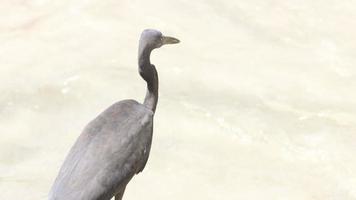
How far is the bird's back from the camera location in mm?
4590

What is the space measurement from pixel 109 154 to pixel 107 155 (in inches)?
0.8

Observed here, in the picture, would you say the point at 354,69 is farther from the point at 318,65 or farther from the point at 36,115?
the point at 36,115

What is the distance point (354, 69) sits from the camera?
25.8 ft

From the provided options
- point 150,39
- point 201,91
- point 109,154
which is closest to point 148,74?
point 150,39

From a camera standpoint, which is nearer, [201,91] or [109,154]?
[109,154]

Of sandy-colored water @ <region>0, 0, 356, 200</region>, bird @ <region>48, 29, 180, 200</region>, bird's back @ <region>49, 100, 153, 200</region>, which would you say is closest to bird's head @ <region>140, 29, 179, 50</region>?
bird @ <region>48, 29, 180, 200</region>

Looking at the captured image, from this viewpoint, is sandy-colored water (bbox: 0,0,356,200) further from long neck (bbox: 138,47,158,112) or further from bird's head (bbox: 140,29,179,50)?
bird's head (bbox: 140,29,179,50)

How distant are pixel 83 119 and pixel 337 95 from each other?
94.8 inches

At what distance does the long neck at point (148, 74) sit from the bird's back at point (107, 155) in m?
0.22

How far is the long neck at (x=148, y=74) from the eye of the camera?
17.9 ft

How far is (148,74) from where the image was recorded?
5512 millimetres

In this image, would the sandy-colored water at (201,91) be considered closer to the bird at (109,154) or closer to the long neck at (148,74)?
the long neck at (148,74)

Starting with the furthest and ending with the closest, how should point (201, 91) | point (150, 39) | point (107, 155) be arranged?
point (201, 91)
point (150, 39)
point (107, 155)

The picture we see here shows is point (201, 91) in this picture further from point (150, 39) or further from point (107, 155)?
point (107, 155)
